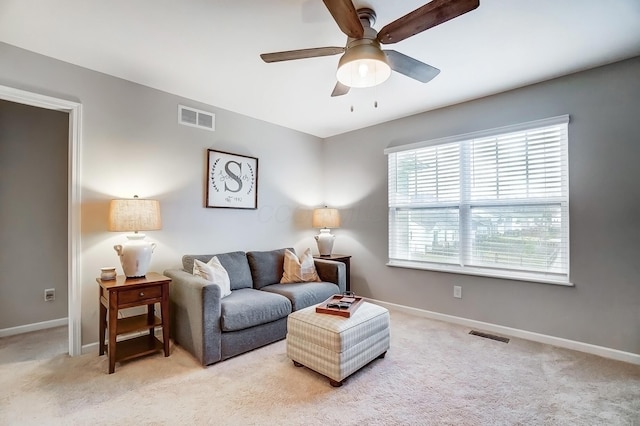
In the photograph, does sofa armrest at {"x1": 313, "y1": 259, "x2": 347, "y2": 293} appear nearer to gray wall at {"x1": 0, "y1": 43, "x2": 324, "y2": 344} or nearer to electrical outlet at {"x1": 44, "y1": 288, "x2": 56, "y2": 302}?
gray wall at {"x1": 0, "y1": 43, "x2": 324, "y2": 344}

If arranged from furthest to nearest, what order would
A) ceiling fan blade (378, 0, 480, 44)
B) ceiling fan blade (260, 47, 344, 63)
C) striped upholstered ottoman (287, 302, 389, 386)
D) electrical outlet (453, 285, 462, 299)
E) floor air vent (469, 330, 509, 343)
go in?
electrical outlet (453, 285, 462, 299) < floor air vent (469, 330, 509, 343) < striped upholstered ottoman (287, 302, 389, 386) < ceiling fan blade (260, 47, 344, 63) < ceiling fan blade (378, 0, 480, 44)

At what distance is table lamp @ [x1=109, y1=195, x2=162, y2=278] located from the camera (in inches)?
99.5

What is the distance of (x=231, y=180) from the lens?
372 centimetres

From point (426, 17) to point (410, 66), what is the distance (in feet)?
1.72

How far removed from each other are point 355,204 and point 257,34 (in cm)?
277

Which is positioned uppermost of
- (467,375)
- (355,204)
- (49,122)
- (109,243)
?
(49,122)

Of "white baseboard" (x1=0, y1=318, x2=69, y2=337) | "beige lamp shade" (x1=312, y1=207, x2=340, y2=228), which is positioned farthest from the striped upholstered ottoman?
"white baseboard" (x1=0, y1=318, x2=69, y2=337)

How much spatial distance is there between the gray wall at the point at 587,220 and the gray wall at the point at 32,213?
4370 mm

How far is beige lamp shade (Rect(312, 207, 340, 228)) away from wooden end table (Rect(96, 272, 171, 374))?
89.1 inches

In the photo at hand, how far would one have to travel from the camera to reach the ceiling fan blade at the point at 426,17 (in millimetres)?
1486

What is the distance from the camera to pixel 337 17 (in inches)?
64.4

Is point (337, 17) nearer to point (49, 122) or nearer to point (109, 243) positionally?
point (109, 243)

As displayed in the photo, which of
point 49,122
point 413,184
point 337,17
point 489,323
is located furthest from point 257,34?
point 489,323

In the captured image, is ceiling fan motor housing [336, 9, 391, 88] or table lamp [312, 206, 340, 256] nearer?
ceiling fan motor housing [336, 9, 391, 88]
